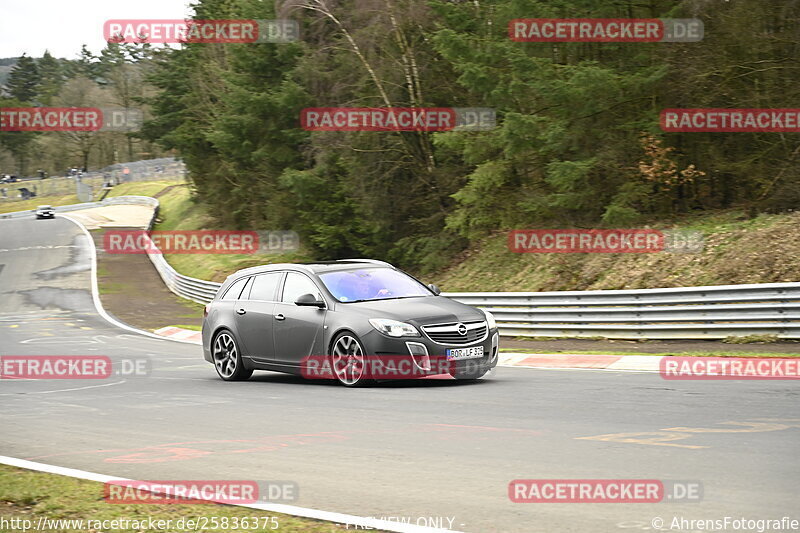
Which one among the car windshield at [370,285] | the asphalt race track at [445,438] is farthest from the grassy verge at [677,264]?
the car windshield at [370,285]

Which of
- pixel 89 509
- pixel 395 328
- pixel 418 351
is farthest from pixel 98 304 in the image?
pixel 89 509

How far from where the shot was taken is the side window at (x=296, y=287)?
13.1 meters

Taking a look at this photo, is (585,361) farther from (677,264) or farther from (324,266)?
(677,264)

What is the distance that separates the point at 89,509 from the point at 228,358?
26.7 feet

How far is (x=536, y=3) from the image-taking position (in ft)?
90.8

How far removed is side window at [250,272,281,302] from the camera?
13664 millimetres

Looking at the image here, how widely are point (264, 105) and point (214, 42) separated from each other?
1683cm

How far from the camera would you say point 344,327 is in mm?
12047

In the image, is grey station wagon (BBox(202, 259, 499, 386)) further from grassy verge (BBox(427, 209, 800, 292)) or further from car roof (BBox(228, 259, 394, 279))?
grassy verge (BBox(427, 209, 800, 292))

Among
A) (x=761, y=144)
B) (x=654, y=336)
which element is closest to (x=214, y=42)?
(x=761, y=144)

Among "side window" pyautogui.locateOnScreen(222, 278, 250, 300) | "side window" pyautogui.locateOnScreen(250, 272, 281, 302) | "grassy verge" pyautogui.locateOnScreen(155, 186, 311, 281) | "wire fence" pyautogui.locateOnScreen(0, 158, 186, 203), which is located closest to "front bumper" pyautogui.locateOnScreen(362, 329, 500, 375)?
"side window" pyautogui.locateOnScreen(250, 272, 281, 302)

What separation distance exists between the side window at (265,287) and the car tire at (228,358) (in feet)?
2.46

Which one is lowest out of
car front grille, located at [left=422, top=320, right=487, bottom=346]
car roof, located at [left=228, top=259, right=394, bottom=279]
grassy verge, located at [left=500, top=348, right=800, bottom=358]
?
grassy verge, located at [left=500, top=348, right=800, bottom=358]

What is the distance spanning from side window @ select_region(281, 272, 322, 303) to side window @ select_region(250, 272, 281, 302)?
0.22 metres
